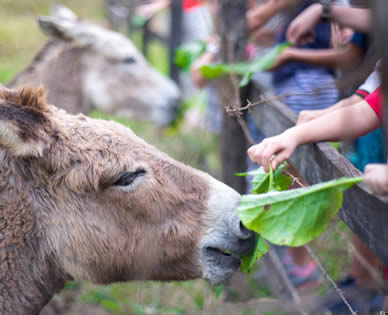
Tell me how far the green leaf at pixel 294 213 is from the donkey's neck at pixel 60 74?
155 inches

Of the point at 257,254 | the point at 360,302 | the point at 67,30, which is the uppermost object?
the point at 67,30

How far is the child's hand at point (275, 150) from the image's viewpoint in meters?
1.78

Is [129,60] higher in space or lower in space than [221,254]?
higher

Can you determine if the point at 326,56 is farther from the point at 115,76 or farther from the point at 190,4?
the point at 190,4

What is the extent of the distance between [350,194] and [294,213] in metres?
0.30

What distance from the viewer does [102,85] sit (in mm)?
5582

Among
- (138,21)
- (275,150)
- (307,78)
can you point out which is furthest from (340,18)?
(138,21)

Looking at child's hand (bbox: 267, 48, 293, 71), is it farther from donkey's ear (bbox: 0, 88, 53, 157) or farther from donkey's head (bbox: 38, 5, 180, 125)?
donkey's head (bbox: 38, 5, 180, 125)

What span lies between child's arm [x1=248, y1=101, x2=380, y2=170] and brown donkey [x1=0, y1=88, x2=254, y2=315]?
0.99ft

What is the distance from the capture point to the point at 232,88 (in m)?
3.47

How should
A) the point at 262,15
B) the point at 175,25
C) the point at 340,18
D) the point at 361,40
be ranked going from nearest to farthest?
the point at 340,18, the point at 361,40, the point at 262,15, the point at 175,25

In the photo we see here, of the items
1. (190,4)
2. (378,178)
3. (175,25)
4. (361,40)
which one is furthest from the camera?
(190,4)

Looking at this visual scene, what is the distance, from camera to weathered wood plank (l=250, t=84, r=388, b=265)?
53.4 inches

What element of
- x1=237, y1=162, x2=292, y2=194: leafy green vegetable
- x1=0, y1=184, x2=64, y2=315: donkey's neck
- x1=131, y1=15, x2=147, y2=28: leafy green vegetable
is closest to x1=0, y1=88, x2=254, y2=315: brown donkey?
x1=0, y1=184, x2=64, y2=315: donkey's neck
